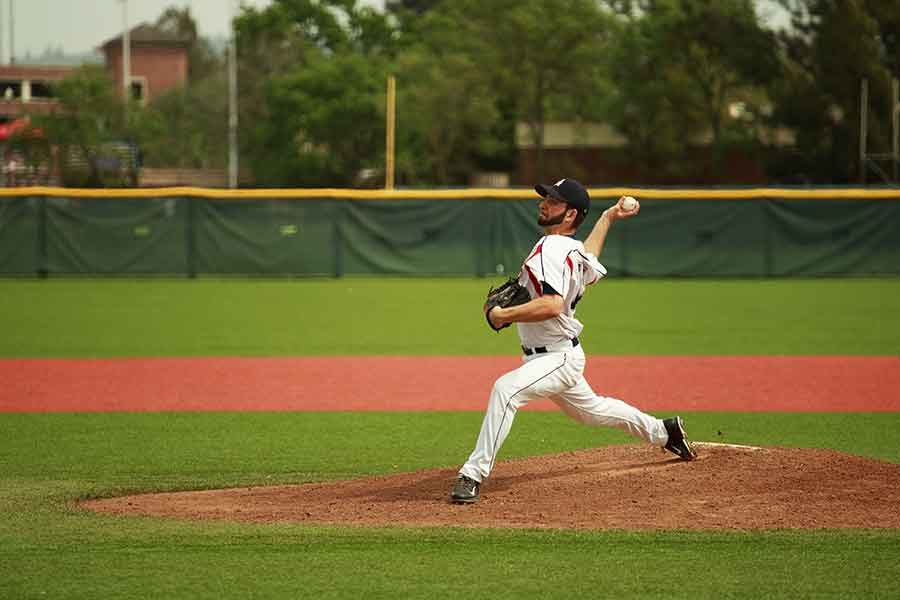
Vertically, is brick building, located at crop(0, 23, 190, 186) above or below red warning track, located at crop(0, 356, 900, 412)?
above

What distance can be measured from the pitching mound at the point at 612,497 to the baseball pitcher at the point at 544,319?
0.38 metres

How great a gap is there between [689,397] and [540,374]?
5260 millimetres

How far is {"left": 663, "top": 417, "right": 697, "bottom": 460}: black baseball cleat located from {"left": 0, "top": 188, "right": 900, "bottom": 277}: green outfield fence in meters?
19.0

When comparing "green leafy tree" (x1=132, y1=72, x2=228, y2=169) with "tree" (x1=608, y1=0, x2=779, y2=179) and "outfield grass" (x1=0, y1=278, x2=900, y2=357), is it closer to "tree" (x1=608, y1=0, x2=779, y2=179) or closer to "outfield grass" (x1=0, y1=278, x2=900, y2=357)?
"tree" (x1=608, y1=0, x2=779, y2=179)

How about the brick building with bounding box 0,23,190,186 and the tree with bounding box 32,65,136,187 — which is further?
the brick building with bounding box 0,23,190,186

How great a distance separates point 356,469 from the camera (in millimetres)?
8938

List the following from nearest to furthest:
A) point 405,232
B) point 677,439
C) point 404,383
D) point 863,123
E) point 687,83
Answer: point 677,439, point 404,383, point 405,232, point 863,123, point 687,83

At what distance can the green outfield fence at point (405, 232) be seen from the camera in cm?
2706

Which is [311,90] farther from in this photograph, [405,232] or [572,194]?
[572,194]

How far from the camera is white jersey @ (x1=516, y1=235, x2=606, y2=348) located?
23.4 feet

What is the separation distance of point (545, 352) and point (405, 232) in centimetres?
2030

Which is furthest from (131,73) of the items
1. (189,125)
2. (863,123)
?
(863,123)

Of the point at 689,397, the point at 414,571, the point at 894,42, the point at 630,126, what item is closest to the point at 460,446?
the point at 689,397

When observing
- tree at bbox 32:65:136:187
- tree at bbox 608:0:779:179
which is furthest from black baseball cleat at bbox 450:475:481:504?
tree at bbox 608:0:779:179
